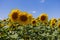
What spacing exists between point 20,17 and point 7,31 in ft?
1.56

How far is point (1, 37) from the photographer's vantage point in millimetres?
3674

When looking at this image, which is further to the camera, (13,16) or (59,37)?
(13,16)

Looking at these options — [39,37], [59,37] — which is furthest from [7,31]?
[59,37]

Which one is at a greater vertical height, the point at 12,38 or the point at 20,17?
the point at 20,17

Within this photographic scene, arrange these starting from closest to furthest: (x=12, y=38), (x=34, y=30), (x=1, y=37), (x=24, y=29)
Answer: (x=12, y=38), (x=1, y=37), (x=24, y=29), (x=34, y=30)

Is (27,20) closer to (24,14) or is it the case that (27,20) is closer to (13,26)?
(24,14)

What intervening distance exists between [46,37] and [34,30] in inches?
19.4

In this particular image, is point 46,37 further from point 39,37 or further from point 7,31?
point 7,31

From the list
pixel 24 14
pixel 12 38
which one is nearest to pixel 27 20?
pixel 24 14

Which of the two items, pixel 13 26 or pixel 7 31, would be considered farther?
pixel 13 26

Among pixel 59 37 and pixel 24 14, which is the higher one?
pixel 24 14

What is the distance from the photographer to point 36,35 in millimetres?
4039

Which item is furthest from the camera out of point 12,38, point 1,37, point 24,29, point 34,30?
point 34,30

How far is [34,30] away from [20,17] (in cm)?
62
